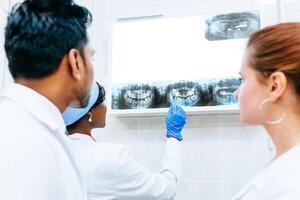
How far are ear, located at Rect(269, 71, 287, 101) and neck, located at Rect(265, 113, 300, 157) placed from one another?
64 millimetres

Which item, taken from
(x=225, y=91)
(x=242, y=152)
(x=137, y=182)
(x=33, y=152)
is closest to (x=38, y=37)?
(x=33, y=152)

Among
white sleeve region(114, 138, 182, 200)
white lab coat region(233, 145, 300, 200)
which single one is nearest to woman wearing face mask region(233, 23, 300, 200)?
white lab coat region(233, 145, 300, 200)

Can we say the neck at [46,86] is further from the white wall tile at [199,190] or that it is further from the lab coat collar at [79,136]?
the white wall tile at [199,190]

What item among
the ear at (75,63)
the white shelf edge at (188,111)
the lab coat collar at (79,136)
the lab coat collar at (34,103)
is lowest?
the lab coat collar at (79,136)

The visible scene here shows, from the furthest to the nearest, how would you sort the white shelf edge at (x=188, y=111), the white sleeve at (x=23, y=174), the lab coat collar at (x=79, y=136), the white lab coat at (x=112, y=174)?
1. the white shelf edge at (x=188, y=111)
2. the lab coat collar at (x=79, y=136)
3. the white lab coat at (x=112, y=174)
4. the white sleeve at (x=23, y=174)

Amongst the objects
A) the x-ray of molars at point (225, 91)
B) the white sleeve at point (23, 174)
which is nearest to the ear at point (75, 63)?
the white sleeve at point (23, 174)

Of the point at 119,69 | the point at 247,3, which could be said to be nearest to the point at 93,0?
the point at 119,69

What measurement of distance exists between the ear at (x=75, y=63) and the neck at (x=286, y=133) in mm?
528

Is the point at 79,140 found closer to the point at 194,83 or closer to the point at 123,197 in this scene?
the point at 123,197

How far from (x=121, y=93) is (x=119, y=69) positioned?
127mm

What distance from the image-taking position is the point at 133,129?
179cm

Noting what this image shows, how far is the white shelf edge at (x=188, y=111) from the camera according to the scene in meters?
1.53

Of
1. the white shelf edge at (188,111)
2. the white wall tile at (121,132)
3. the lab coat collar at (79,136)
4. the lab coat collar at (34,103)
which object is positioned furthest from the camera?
the white wall tile at (121,132)

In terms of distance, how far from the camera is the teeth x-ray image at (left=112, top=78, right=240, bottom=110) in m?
1.56
